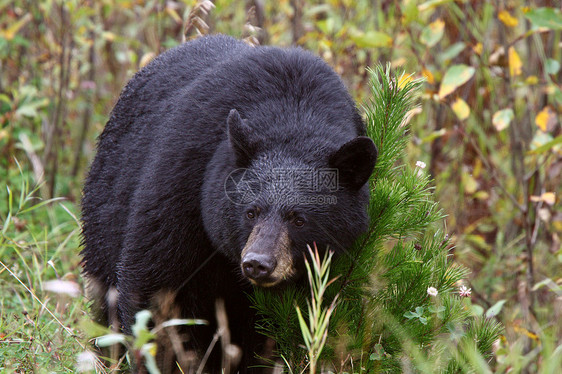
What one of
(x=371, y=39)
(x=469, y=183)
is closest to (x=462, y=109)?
(x=371, y=39)

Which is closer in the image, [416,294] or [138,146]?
[416,294]

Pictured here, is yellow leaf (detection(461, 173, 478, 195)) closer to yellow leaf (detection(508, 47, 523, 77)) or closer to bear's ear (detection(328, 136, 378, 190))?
yellow leaf (detection(508, 47, 523, 77))

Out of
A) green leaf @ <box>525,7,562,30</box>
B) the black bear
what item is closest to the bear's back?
the black bear

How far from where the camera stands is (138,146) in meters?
3.96

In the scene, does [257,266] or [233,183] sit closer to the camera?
[257,266]

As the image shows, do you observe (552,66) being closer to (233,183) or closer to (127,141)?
(233,183)

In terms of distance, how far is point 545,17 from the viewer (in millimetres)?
4574

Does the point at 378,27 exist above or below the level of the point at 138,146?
above

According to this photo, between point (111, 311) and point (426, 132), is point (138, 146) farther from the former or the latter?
point (426, 132)

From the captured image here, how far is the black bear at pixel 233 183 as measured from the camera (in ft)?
10.6

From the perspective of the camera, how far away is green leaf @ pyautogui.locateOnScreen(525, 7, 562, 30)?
14.9 feet

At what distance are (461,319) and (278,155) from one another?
1193 mm

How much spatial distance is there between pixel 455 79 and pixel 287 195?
2246 mm

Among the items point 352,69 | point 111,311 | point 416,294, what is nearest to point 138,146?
point 111,311
